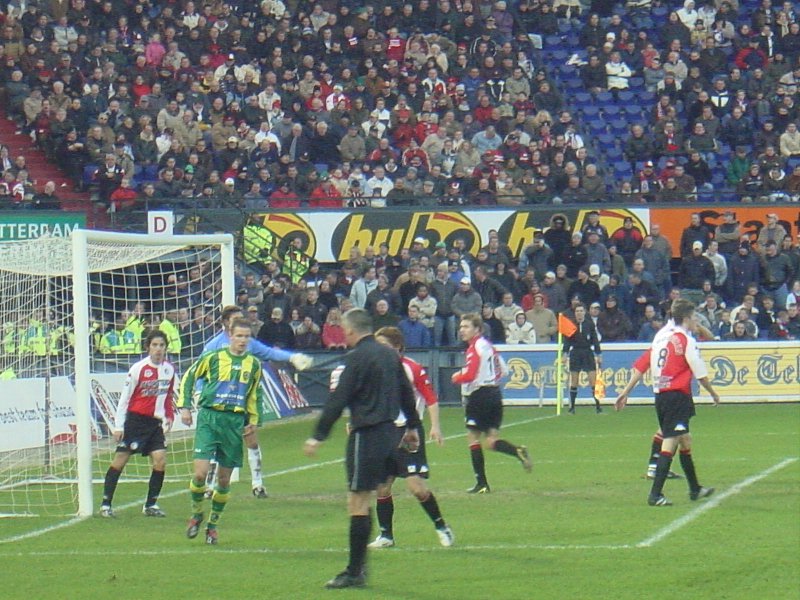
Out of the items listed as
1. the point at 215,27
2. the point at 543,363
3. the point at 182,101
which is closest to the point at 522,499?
the point at 543,363

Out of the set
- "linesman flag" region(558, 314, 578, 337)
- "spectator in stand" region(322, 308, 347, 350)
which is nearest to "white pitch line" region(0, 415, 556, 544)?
"linesman flag" region(558, 314, 578, 337)

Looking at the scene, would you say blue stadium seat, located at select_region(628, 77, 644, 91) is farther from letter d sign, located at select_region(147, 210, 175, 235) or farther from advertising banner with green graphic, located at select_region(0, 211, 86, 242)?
advertising banner with green graphic, located at select_region(0, 211, 86, 242)

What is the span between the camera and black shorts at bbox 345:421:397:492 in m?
10.0

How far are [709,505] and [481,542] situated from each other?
10.2 ft

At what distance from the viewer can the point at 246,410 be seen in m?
12.6

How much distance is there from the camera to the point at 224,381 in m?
12.5

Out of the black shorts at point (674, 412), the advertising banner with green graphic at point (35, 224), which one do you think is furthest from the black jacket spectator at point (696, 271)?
the black shorts at point (674, 412)

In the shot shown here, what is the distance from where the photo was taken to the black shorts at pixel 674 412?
46.2 feet

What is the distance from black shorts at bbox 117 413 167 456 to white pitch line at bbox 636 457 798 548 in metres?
5.05

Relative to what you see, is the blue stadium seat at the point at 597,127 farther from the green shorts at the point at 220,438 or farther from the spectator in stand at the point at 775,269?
the green shorts at the point at 220,438

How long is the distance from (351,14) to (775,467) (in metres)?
20.1

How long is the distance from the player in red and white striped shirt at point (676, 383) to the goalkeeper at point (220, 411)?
4148mm

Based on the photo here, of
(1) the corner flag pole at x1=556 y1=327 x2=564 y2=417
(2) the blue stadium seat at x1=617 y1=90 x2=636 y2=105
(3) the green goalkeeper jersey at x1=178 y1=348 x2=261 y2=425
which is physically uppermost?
(2) the blue stadium seat at x1=617 y1=90 x2=636 y2=105

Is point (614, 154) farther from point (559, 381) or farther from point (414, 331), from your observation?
point (559, 381)
